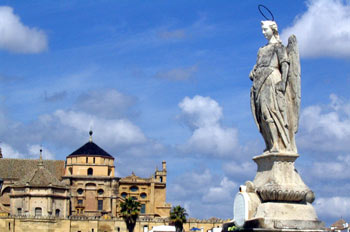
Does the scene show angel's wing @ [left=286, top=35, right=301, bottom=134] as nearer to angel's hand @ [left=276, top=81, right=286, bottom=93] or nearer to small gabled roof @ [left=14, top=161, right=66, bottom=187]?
angel's hand @ [left=276, top=81, right=286, bottom=93]

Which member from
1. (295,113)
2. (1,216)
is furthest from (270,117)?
(1,216)

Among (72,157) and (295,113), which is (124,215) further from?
(295,113)

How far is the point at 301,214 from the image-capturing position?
1245cm

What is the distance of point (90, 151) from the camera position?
380 feet

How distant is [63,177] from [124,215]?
75.6ft

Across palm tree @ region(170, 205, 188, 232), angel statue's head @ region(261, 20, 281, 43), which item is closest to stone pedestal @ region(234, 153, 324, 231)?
angel statue's head @ region(261, 20, 281, 43)

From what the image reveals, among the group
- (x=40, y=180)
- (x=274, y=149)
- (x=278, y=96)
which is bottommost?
(x=274, y=149)

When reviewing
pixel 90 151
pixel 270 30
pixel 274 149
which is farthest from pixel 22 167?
pixel 274 149

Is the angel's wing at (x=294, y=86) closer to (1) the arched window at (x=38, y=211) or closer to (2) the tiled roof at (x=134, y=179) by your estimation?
(1) the arched window at (x=38, y=211)

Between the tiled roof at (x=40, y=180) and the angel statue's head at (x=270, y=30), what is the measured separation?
93.4m

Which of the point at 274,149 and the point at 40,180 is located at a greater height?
the point at 40,180

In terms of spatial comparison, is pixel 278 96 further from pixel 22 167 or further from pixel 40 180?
pixel 22 167

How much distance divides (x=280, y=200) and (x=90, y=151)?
343 ft

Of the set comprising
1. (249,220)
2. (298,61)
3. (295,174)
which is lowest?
(249,220)
